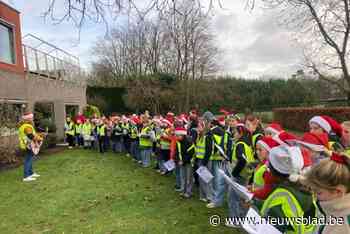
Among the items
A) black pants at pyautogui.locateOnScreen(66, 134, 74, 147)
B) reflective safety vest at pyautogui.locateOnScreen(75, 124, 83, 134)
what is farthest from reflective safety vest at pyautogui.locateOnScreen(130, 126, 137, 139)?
black pants at pyautogui.locateOnScreen(66, 134, 74, 147)

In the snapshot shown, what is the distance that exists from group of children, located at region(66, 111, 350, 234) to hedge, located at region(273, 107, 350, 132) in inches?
472

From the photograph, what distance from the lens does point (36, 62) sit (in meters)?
18.9

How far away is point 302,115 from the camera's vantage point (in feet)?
73.0

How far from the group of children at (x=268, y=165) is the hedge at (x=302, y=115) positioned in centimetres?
1198

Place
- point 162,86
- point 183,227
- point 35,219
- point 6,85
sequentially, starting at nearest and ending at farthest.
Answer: point 183,227
point 35,219
point 6,85
point 162,86

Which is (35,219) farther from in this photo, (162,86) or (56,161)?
(162,86)

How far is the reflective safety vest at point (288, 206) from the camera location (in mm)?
2555

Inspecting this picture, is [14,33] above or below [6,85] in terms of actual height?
above

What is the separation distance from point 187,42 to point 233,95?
898 cm

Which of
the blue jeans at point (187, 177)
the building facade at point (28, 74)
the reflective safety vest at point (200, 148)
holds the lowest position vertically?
the blue jeans at point (187, 177)

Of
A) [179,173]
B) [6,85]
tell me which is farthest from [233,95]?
[179,173]

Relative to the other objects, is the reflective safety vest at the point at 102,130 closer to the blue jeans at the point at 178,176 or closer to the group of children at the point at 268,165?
the group of children at the point at 268,165

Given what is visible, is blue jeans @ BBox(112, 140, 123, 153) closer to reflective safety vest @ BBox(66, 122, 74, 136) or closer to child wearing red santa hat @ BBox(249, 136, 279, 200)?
reflective safety vest @ BBox(66, 122, 74, 136)

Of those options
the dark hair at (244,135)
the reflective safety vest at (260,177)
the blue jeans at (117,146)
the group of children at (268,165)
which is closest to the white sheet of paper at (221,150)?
the group of children at (268,165)
